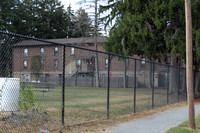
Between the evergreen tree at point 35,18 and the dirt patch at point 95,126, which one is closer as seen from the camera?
the dirt patch at point 95,126

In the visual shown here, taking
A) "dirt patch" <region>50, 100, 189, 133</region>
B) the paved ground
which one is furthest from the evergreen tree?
the paved ground

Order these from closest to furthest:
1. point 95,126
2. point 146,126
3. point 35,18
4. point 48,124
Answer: point 48,124
point 95,126
point 146,126
point 35,18

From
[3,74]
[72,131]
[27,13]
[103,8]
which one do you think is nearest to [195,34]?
[103,8]

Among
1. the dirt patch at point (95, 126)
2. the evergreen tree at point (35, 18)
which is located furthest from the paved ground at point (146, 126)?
the evergreen tree at point (35, 18)

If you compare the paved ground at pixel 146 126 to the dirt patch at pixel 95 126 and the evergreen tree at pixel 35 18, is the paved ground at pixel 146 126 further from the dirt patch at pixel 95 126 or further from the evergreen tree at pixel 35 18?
the evergreen tree at pixel 35 18

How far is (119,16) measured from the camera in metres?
26.3

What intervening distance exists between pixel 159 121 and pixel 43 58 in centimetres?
537

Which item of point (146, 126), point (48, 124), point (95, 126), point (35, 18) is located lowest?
point (146, 126)

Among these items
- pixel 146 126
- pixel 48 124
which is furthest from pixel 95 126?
pixel 146 126

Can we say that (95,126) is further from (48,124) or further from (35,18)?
(35,18)

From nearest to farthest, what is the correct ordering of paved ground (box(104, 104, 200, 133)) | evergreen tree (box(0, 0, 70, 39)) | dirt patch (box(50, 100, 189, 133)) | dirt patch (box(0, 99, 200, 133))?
dirt patch (box(0, 99, 200, 133))
dirt patch (box(50, 100, 189, 133))
paved ground (box(104, 104, 200, 133))
evergreen tree (box(0, 0, 70, 39))

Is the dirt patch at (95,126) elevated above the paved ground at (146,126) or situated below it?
above

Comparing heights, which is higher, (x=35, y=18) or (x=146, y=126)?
(x=35, y=18)

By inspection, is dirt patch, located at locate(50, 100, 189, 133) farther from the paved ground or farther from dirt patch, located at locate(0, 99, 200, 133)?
the paved ground
